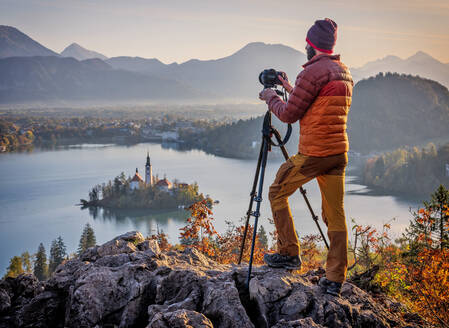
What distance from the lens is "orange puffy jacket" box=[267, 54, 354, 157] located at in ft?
9.34

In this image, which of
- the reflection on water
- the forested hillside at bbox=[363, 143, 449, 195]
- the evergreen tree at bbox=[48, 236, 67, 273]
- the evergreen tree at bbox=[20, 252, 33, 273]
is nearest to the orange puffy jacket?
the evergreen tree at bbox=[48, 236, 67, 273]

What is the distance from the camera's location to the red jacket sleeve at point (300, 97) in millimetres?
2859

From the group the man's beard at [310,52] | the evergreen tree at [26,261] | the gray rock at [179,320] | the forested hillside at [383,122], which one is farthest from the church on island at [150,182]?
the gray rock at [179,320]

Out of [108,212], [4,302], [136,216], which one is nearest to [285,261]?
[4,302]

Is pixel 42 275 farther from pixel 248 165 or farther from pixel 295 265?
pixel 248 165

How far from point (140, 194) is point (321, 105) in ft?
168

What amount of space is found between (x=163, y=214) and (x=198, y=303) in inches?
1773

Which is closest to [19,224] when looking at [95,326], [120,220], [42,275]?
[120,220]

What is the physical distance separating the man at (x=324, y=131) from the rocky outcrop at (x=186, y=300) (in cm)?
24

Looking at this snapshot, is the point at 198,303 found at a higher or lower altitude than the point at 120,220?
higher

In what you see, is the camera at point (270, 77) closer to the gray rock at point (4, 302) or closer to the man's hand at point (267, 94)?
the man's hand at point (267, 94)

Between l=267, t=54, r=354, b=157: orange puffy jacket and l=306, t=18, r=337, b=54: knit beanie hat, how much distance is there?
8 centimetres

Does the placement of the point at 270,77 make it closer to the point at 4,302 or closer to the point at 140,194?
the point at 4,302

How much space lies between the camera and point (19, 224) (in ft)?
127
